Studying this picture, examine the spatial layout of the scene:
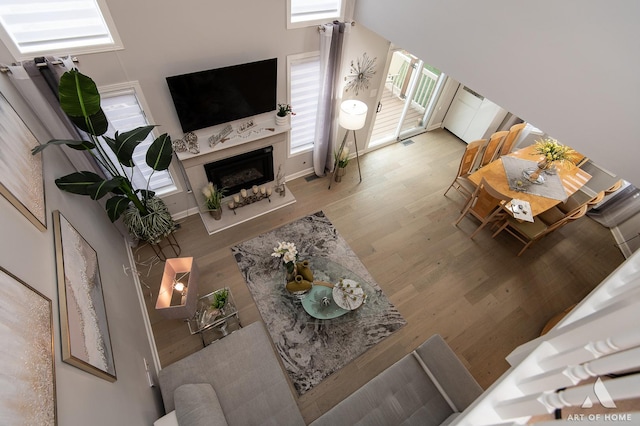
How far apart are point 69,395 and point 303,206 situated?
334cm

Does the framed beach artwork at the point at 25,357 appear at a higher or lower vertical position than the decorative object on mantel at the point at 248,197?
lower

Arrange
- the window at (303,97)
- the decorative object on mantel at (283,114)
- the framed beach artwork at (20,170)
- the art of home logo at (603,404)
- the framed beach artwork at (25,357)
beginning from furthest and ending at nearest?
the decorative object on mantel at (283,114) < the window at (303,97) < the framed beach artwork at (20,170) < the framed beach artwork at (25,357) < the art of home logo at (603,404)

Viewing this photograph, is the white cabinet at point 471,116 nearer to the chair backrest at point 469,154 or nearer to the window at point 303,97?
the chair backrest at point 469,154

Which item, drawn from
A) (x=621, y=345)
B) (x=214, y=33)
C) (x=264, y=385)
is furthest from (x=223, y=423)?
(x=214, y=33)

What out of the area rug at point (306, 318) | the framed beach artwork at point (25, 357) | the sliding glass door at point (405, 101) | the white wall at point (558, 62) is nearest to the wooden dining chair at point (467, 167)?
the sliding glass door at point (405, 101)

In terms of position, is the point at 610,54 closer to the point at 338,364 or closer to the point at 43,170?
the point at 338,364

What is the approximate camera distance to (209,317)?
9.74 ft

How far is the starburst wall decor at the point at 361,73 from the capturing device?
153 inches

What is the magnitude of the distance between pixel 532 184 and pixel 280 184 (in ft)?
11.5

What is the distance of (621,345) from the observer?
672 millimetres

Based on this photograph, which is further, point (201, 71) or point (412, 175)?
point (412, 175)

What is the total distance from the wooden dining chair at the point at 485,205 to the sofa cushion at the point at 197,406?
369cm

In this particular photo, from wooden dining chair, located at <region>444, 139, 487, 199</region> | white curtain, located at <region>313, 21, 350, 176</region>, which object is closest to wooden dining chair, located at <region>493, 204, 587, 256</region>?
wooden dining chair, located at <region>444, 139, 487, 199</region>

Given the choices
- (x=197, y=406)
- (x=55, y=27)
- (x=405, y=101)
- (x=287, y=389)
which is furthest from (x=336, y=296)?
(x=405, y=101)
